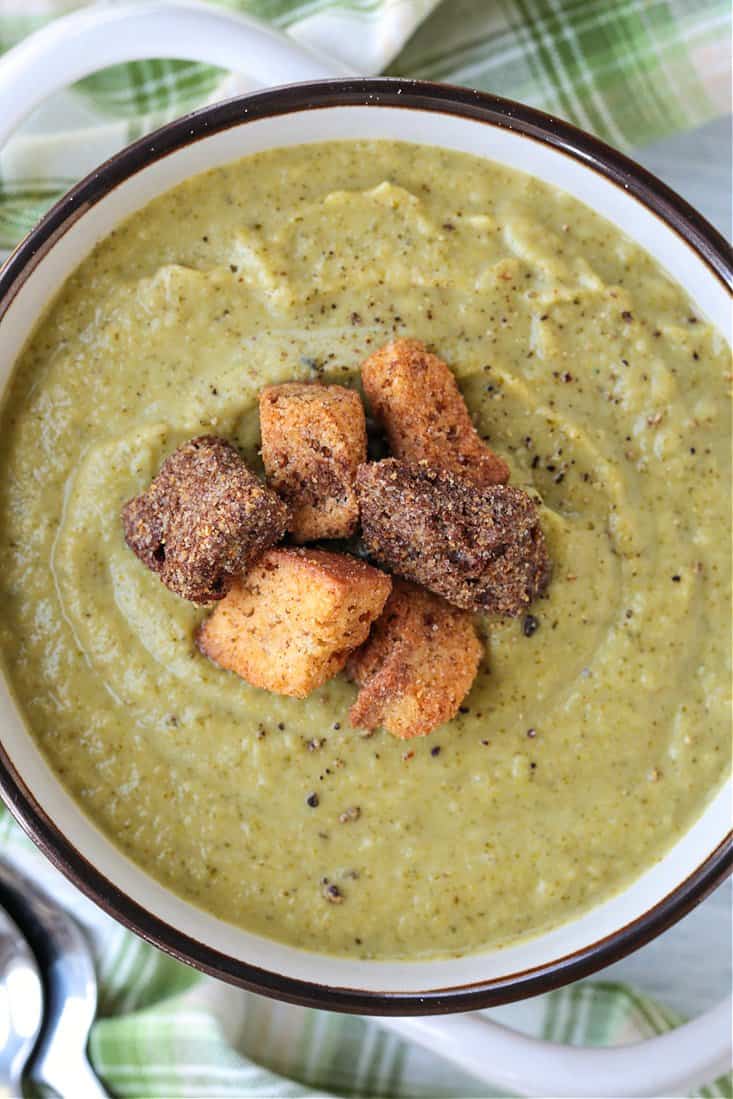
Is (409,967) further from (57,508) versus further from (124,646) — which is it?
(57,508)

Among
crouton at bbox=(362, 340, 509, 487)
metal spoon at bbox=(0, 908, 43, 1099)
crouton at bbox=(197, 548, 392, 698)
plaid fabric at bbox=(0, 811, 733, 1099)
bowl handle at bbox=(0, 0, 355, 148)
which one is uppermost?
bowl handle at bbox=(0, 0, 355, 148)

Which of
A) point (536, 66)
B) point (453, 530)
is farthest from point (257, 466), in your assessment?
point (536, 66)

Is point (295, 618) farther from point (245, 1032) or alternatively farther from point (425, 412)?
point (245, 1032)

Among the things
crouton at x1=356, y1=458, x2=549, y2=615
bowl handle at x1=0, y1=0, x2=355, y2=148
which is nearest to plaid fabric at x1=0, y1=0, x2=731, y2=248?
bowl handle at x1=0, y1=0, x2=355, y2=148

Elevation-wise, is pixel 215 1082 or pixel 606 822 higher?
pixel 606 822

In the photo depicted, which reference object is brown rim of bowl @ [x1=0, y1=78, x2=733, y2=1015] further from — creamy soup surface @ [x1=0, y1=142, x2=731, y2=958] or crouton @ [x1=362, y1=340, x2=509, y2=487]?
crouton @ [x1=362, y1=340, x2=509, y2=487]

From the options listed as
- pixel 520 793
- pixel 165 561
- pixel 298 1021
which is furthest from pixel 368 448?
pixel 298 1021
